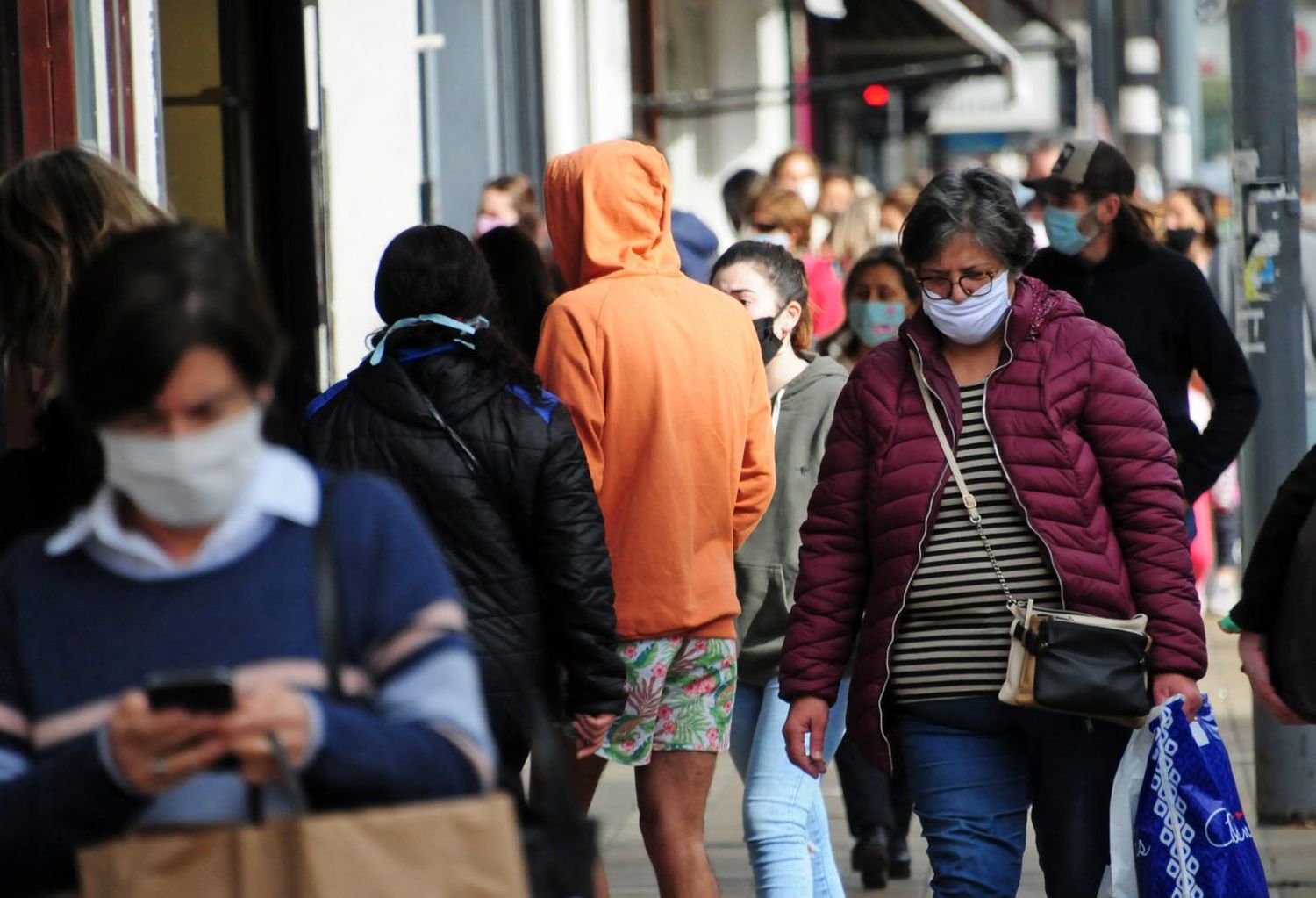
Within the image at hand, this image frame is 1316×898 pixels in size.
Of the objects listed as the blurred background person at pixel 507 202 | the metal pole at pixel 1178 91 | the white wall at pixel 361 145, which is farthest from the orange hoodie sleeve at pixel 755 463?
the metal pole at pixel 1178 91

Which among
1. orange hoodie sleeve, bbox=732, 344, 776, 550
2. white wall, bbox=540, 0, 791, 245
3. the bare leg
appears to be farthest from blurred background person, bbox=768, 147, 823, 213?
the bare leg

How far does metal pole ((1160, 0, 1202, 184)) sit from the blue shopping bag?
569 inches

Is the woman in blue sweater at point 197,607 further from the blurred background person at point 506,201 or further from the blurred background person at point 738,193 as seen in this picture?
the blurred background person at point 738,193

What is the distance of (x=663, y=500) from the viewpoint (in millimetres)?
5043

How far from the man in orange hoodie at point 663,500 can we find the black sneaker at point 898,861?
164 cm

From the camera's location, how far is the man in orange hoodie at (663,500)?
4992mm

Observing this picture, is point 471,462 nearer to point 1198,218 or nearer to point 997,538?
point 997,538

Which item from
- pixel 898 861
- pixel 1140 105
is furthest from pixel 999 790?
pixel 1140 105

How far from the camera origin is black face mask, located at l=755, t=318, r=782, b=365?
5.77 meters

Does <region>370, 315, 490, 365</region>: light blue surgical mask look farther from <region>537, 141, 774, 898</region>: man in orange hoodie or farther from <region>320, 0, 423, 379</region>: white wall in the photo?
<region>320, 0, 423, 379</region>: white wall

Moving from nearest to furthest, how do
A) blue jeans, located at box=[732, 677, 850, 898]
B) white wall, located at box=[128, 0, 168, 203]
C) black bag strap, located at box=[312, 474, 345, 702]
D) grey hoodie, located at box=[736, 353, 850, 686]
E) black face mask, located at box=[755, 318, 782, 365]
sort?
black bag strap, located at box=[312, 474, 345, 702] < blue jeans, located at box=[732, 677, 850, 898] < grey hoodie, located at box=[736, 353, 850, 686] < black face mask, located at box=[755, 318, 782, 365] < white wall, located at box=[128, 0, 168, 203]

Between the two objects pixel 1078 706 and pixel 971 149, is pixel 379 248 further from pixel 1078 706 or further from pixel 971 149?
pixel 971 149

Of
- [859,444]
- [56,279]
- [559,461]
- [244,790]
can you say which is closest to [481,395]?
[559,461]

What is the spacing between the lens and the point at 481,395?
14.8ft
